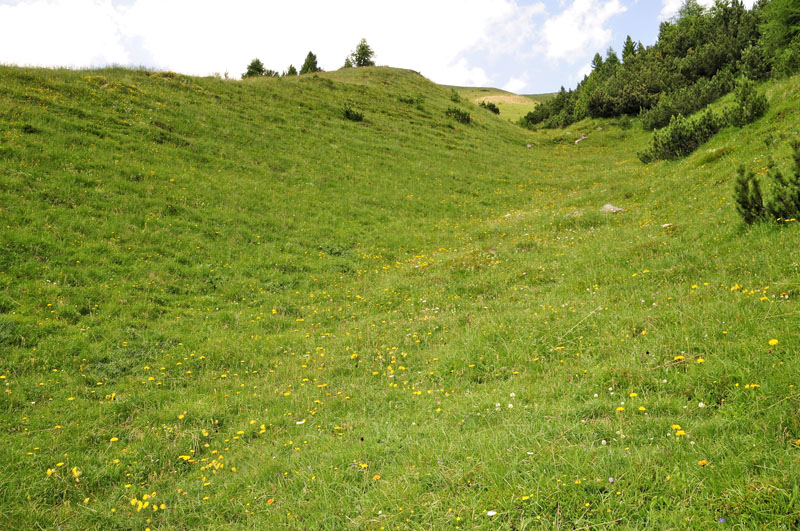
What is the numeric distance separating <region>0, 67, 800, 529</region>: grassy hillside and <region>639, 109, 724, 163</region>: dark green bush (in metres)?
1.25

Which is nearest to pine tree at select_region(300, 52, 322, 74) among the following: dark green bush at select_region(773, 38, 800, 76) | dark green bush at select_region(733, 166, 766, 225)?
dark green bush at select_region(773, 38, 800, 76)

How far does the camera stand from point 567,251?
12.4 meters

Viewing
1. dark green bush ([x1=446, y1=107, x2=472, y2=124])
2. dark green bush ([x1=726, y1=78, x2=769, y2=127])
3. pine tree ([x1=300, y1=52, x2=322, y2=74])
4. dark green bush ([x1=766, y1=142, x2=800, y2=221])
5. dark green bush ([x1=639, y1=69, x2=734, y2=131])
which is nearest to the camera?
dark green bush ([x1=766, y1=142, x2=800, y2=221])

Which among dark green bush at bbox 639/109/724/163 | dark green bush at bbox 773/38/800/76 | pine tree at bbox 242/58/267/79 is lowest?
dark green bush at bbox 639/109/724/163

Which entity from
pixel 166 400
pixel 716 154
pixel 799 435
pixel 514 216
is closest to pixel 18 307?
pixel 166 400

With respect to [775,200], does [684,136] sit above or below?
above

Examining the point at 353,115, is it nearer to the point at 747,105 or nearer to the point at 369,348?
the point at 747,105

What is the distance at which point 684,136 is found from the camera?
21703mm

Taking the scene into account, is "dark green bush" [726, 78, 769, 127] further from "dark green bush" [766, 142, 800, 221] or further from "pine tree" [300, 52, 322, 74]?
"pine tree" [300, 52, 322, 74]

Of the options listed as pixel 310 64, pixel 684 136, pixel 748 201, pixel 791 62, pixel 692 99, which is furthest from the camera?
pixel 310 64

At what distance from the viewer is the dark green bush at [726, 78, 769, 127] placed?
17516 mm

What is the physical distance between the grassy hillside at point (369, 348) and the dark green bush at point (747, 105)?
73 cm

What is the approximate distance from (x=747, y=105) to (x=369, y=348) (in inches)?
796

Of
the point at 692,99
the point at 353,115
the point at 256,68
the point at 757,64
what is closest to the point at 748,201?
the point at 353,115
